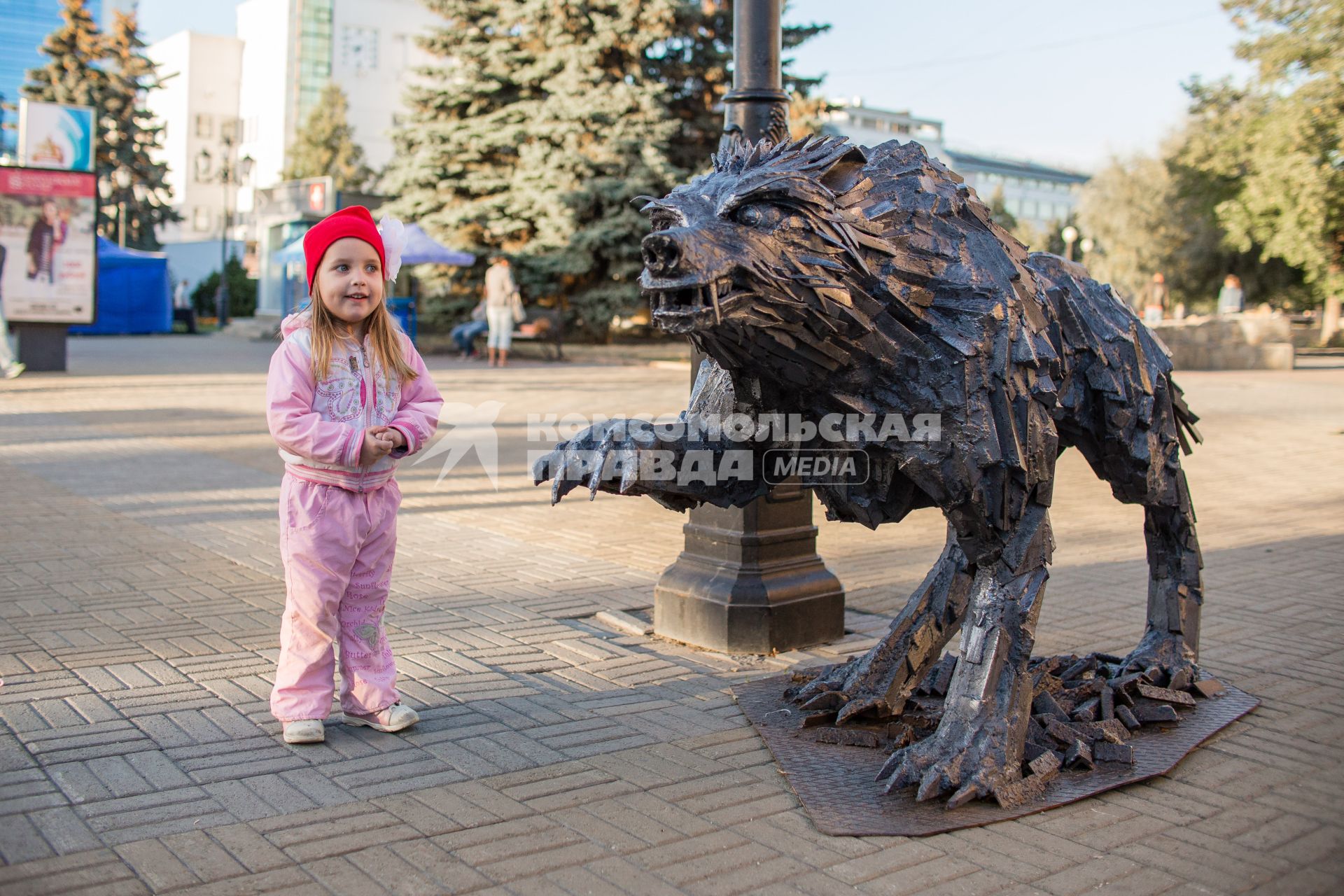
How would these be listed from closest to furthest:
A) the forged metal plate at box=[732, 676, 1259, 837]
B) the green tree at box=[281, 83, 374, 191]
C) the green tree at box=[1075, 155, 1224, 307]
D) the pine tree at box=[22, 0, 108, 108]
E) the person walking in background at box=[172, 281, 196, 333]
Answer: the forged metal plate at box=[732, 676, 1259, 837] < the person walking in background at box=[172, 281, 196, 333] < the green tree at box=[1075, 155, 1224, 307] < the pine tree at box=[22, 0, 108, 108] < the green tree at box=[281, 83, 374, 191]

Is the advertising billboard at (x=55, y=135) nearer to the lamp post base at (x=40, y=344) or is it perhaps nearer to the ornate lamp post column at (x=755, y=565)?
the lamp post base at (x=40, y=344)

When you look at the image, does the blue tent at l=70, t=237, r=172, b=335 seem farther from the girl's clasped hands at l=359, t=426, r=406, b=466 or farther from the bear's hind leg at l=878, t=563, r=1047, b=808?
the bear's hind leg at l=878, t=563, r=1047, b=808

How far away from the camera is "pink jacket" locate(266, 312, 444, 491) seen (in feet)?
12.8

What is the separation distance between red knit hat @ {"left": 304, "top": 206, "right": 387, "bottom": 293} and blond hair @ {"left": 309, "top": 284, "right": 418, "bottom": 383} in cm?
10

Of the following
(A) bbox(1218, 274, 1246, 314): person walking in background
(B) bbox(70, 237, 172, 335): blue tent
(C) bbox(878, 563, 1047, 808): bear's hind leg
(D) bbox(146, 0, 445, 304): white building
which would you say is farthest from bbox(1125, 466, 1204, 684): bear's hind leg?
(D) bbox(146, 0, 445, 304): white building

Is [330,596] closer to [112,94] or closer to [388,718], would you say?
[388,718]

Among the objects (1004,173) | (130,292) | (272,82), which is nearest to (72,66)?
(130,292)

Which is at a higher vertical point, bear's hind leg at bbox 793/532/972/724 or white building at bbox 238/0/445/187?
white building at bbox 238/0/445/187

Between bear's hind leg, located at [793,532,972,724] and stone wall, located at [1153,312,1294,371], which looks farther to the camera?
stone wall, located at [1153,312,1294,371]

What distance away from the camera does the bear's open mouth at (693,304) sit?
295 cm

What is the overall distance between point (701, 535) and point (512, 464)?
230 inches

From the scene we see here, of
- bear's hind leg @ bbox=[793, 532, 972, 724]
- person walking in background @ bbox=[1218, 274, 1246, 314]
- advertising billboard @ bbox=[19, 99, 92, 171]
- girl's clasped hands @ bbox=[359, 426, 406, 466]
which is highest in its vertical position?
advertising billboard @ bbox=[19, 99, 92, 171]

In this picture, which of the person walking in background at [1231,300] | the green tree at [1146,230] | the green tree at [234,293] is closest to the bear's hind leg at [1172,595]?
the person walking in background at [1231,300]

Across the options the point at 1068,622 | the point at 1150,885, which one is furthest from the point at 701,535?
the point at 1150,885
